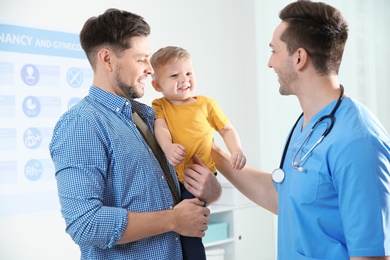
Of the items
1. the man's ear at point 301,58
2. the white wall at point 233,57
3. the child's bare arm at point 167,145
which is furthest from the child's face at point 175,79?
the white wall at point 233,57

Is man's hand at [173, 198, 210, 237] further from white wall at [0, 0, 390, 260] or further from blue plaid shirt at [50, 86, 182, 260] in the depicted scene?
white wall at [0, 0, 390, 260]

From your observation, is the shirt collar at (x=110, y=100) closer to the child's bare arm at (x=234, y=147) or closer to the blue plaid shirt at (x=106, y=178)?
the blue plaid shirt at (x=106, y=178)

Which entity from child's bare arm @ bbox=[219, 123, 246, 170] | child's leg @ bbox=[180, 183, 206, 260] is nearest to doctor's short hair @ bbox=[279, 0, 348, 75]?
child's bare arm @ bbox=[219, 123, 246, 170]

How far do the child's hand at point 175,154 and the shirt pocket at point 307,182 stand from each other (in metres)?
0.40

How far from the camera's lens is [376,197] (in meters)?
1.43

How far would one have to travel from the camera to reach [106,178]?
1.69 m

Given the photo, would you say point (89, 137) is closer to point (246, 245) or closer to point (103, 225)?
point (103, 225)

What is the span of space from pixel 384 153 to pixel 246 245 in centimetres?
290

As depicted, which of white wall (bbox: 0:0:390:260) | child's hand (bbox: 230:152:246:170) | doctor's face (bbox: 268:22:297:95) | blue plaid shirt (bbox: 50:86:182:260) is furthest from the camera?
white wall (bbox: 0:0:390:260)

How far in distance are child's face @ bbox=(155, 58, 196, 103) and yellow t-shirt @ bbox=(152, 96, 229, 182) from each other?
5 centimetres

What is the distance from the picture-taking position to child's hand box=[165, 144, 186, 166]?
5.98ft

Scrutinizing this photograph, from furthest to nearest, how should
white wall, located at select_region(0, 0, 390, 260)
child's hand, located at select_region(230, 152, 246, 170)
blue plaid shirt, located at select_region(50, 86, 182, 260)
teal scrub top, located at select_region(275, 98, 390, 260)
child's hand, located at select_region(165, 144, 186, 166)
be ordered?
white wall, located at select_region(0, 0, 390, 260) < child's hand, located at select_region(230, 152, 246, 170) < child's hand, located at select_region(165, 144, 186, 166) < blue plaid shirt, located at select_region(50, 86, 182, 260) < teal scrub top, located at select_region(275, 98, 390, 260)

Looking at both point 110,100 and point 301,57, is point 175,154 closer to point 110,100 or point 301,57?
point 110,100

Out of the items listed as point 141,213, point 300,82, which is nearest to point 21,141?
point 141,213
